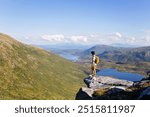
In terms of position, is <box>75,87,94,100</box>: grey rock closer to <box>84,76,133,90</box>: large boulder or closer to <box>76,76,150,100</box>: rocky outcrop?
<box>76,76,150,100</box>: rocky outcrop

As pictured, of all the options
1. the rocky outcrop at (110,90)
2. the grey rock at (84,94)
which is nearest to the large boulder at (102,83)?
the rocky outcrop at (110,90)

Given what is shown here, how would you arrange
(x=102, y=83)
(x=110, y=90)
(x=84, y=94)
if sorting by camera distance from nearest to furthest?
(x=110, y=90) → (x=84, y=94) → (x=102, y=83)

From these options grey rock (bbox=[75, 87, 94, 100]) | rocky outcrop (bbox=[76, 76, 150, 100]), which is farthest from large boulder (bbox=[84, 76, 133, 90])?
grey rock (bbox=[75, 87, 94, 100])

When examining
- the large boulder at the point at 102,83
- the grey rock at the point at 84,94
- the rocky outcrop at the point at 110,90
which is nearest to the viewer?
the rocky outcrop at the point at 110,90

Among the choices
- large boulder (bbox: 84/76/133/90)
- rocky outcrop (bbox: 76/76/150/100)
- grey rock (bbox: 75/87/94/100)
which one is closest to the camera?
rocky outcrop (bbox: 76/76/150/100)

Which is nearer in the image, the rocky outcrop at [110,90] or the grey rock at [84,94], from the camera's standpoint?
the rocky outcrop at [110,90]

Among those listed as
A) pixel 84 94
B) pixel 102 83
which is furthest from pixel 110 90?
pixel 102 83

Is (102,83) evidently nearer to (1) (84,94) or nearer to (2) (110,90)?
(1) (84,94)

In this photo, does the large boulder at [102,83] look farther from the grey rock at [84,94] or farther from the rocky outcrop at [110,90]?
the grey rock at [84,94]

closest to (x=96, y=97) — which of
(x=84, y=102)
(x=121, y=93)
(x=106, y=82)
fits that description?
(x=121, y=93)
